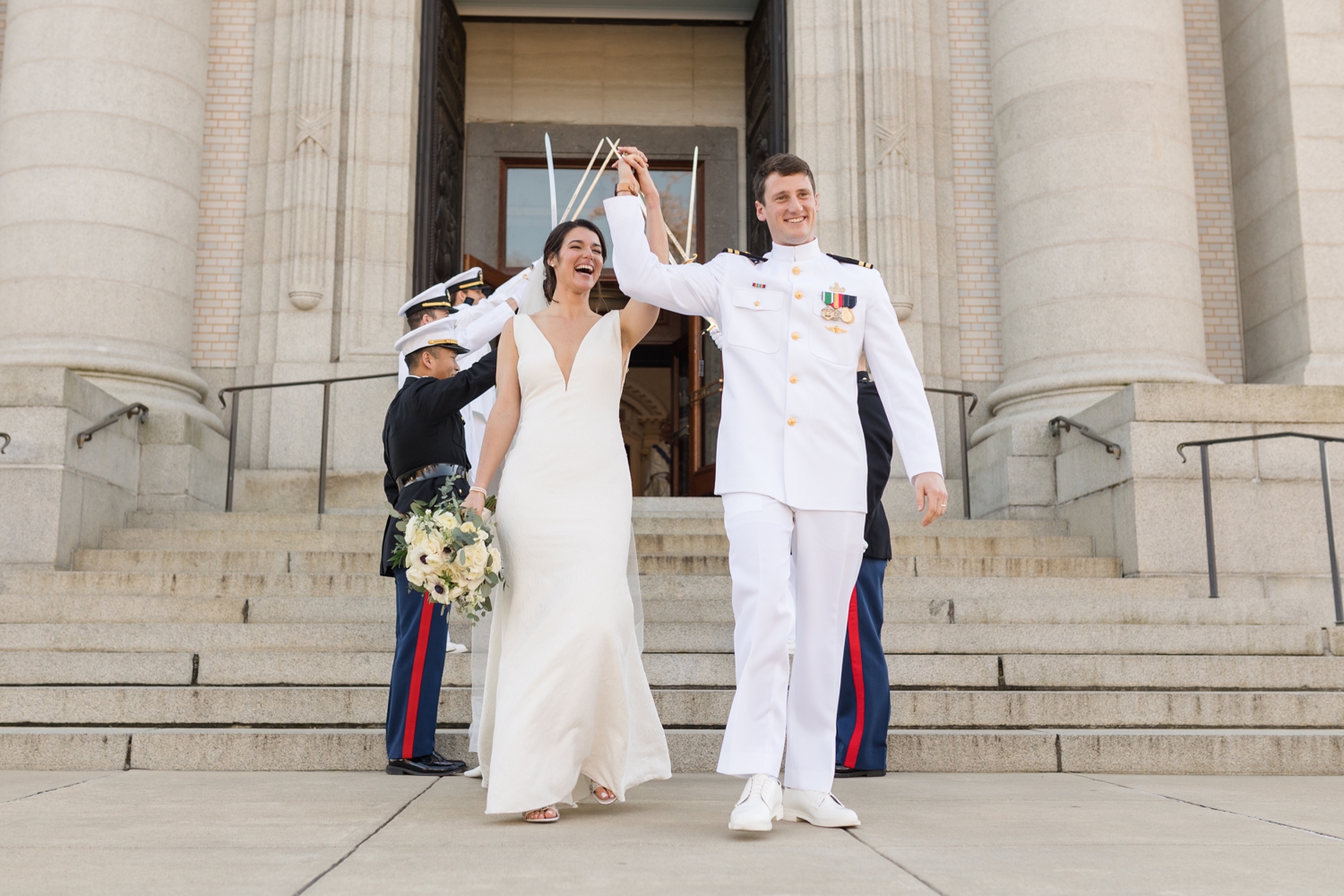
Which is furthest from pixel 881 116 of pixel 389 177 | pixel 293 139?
pixel 293 139

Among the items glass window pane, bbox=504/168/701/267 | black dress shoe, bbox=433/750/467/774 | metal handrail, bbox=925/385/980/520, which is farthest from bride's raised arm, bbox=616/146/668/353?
glass window pane, bbox=504/168/701/267

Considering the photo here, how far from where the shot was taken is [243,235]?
1236 centimetres

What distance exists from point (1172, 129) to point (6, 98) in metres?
10.1

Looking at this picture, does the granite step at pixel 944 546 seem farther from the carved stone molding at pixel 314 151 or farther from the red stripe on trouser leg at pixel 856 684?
the carved stone molding at pixel 314 151

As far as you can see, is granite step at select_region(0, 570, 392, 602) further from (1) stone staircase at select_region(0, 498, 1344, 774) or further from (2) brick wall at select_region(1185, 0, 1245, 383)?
(2) brick wall at select_region(1185, 0, 1245, 383)

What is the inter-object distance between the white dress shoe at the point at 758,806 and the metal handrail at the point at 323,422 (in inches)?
276

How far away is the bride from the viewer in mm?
4160

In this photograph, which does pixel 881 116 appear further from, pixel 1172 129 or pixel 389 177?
pixel 389 177

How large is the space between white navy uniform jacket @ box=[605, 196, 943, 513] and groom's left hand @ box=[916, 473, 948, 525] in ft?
0.11

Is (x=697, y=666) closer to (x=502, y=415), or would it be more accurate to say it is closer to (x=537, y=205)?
(x=502, y=415)

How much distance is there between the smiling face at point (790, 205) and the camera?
4.22 metres

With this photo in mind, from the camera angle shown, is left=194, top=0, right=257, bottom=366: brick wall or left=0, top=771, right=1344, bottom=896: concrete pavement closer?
left=0, top=771, right=1344, bottom=896: concrete pavement

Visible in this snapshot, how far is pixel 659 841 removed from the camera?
142 inches

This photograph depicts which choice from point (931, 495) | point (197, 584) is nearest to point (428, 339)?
point (931, 495)
